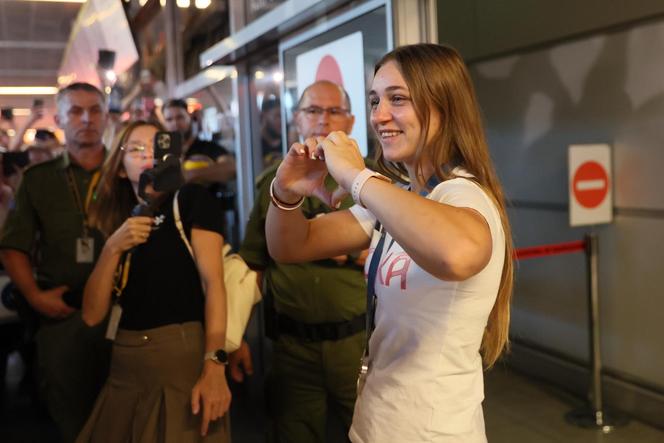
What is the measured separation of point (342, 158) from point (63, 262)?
2189mm

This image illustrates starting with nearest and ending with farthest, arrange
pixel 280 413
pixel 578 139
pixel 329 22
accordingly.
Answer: pixel 280 413 → pixel 329 22 → pixel 578 139

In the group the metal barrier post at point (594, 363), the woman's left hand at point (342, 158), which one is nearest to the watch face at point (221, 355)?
the woman's left hand at point (342, 158)

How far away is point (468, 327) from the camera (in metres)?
1.38

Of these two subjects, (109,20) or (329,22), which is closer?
(329,22)

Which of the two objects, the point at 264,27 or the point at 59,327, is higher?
the point at 264,27

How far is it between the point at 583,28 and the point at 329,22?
1572 millimetres

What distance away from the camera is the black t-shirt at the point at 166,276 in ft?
7.15

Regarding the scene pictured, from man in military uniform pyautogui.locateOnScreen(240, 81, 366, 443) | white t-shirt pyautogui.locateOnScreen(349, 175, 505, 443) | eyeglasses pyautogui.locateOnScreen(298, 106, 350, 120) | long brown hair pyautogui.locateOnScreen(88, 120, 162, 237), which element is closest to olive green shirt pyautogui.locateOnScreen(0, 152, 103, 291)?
long brown hair pyautogui.locateOnScreen(88, 120, 162, 237)

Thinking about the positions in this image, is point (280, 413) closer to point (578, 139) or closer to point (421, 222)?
point (421, 222)

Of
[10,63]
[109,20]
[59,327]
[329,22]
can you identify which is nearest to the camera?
[59,327]

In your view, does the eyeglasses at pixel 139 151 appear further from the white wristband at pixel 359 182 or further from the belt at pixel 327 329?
the white wristband at pixel 359 182

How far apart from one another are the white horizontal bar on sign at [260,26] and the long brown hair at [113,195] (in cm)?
123

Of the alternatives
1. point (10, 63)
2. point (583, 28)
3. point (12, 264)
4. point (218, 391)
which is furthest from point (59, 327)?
point (10, 63)

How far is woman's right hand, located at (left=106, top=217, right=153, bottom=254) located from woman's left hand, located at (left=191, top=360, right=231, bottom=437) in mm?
433
